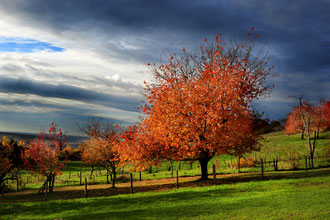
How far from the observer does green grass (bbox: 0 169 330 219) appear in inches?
532

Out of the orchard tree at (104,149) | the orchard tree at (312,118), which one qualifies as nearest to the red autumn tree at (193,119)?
the orchard tree at (104,149)

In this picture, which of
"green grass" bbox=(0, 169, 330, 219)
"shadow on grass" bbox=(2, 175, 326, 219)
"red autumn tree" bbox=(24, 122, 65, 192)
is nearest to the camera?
"green grass" bbox=(0, 169, 330, 219)

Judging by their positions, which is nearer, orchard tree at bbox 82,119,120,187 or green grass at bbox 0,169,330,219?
green grass at bbox 0,169,330,219

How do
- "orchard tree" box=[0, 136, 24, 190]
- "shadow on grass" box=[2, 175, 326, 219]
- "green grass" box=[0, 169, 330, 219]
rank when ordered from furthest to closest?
1. "orchard tree" box=[0, 136, 24, 190]
2. "shadow on grass" box=[2, 175, 326, 219]
3. "green grass" box=[0, 169, 330, 219]

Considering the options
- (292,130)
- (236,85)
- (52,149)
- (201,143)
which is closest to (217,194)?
(201,143)

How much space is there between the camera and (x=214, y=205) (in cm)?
1559

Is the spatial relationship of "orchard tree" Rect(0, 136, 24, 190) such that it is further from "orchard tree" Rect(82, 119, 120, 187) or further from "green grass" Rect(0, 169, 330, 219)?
"green grass" Rect(0, 169, 330, 219)

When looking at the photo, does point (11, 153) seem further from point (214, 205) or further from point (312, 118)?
point (312, 118)

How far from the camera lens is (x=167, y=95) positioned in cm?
2345

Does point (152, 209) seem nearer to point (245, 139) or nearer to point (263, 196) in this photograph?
point (263, 196)

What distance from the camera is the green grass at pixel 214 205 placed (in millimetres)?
13525

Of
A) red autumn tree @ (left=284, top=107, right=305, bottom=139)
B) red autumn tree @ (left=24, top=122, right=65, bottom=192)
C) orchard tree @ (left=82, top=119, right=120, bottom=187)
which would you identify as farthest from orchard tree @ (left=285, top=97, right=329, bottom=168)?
red autumn tree @ (left=24, top=122, right=65, bottom=192)

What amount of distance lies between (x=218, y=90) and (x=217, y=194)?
8491mm

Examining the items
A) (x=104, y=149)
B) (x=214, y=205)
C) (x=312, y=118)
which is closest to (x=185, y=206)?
(x=214, y=205)
